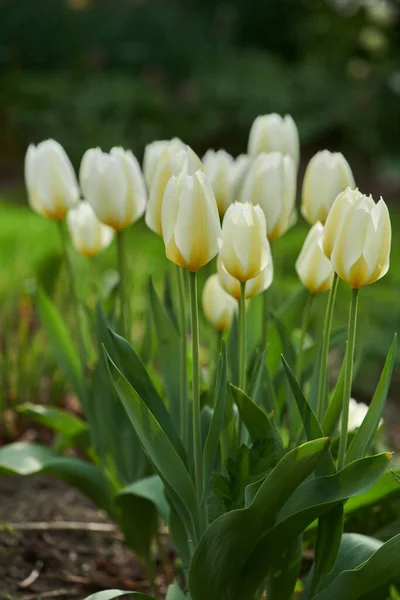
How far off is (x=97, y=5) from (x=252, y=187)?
8074 mm

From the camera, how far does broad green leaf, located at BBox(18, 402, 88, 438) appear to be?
1755 mm

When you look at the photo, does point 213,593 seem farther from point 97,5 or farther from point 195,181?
point 97,5

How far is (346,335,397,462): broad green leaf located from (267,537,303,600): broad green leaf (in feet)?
0.61

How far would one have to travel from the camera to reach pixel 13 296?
259 cm

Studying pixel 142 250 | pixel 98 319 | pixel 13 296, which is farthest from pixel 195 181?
pixel 142 250

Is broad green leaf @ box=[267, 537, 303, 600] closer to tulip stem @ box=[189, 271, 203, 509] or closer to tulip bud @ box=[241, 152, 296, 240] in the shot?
tulip stem @ box=[189, 271, 203, 509]

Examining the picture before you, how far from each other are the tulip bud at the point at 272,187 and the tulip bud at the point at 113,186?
19cm

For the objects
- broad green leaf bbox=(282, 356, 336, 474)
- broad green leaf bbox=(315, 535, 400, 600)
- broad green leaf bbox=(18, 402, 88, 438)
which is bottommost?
broad green leaf bbox=(315, 535, 400, 600)

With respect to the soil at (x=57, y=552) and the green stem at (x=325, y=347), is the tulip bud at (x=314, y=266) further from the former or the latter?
the soil at (x=57, y=552)

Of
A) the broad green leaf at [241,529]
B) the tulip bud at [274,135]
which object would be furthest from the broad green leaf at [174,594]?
the tulip bud at [274,135]

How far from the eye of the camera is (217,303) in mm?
1542

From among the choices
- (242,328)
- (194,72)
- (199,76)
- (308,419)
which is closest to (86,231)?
(242,328)

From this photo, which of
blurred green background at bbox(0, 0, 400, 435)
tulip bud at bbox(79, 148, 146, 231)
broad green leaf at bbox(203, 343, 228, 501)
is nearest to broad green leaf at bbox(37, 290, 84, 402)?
tulip bud at bbox(79, 148, 146, 231)

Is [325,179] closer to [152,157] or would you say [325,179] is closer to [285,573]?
[152,157]
